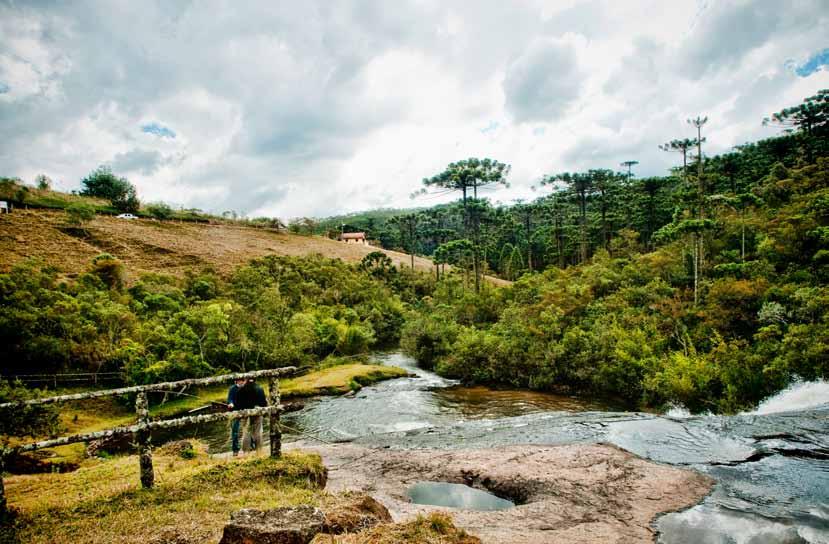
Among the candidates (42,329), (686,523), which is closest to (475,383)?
(686,523)

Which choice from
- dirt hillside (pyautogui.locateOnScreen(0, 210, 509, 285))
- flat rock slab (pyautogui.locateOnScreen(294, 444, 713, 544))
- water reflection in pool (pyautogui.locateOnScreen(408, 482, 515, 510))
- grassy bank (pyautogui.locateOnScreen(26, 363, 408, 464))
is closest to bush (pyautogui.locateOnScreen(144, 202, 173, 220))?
dirt hillside (pyautogui.locateOnScreen(0, 210, 509, 285))

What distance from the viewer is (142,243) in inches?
2024

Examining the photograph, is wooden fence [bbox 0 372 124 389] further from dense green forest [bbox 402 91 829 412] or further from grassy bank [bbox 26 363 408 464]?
dense green forest [bbox 402 91 829 412]

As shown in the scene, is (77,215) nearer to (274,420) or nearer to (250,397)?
(250,397)

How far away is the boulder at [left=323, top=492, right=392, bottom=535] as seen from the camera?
200 inches

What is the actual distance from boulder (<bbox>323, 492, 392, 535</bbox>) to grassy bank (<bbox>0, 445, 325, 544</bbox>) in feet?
1.21

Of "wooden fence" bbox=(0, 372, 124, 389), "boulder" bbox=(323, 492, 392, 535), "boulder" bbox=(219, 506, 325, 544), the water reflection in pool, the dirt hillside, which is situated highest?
the dirt hillside

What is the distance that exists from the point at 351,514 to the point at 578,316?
23.8 metres

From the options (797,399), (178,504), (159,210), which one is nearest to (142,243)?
(159,210)

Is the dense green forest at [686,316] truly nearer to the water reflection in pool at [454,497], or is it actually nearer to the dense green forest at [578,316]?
the dense green forest at [578,316]

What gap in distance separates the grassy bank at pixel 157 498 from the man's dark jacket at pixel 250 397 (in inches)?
59.8

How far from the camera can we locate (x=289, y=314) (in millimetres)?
35812

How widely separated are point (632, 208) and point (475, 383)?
41539mm

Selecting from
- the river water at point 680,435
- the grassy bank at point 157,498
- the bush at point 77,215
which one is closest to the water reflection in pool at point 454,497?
the grassy bank at point 157,498
